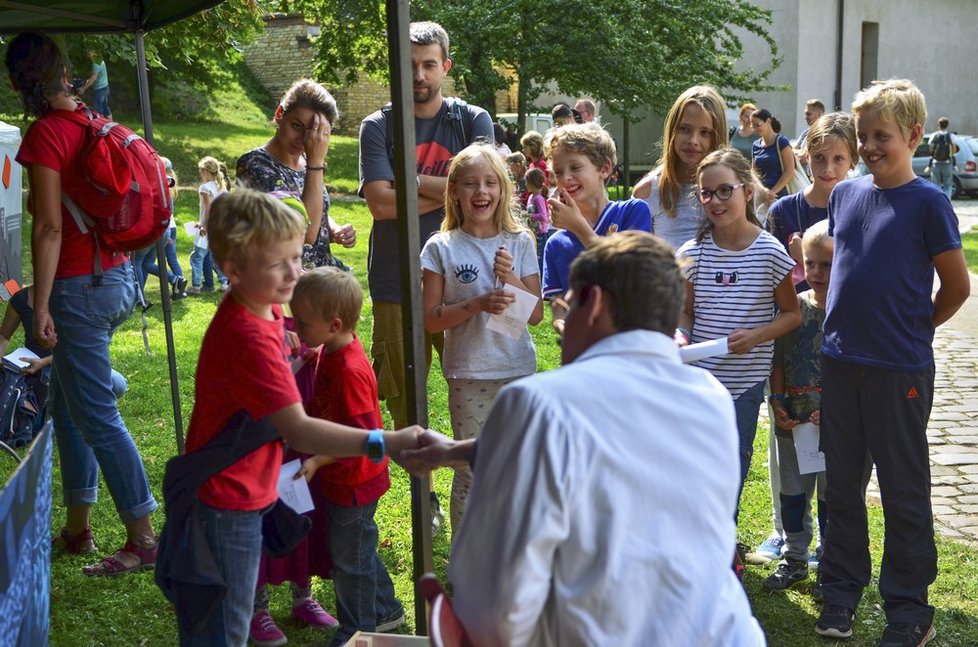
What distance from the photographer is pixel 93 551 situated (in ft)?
17.5

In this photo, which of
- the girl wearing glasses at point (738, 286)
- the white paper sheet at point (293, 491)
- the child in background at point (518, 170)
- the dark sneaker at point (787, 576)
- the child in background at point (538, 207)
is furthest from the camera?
the child in background at point (518, 170)

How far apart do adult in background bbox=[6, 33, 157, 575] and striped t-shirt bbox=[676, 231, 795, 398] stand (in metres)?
2.40

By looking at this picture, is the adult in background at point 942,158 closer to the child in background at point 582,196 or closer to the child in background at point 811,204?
the child in background at point 811,204

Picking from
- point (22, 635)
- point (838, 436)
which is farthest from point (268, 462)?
point (838, 436)

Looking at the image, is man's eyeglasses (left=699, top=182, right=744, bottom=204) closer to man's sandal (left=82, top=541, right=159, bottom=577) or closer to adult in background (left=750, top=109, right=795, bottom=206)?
man's sandal (left=82, top=541, right=159, bottom=577)

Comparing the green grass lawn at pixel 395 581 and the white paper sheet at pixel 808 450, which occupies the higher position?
the white paper sheet at pixel 808 450

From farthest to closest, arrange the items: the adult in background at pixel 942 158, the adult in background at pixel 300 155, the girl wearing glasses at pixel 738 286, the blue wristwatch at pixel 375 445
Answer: the adult in background at pixel 942 158
the girl wearing glasses at pixel 738 286
the adult in background at pixel 300 155
the blue wristwatch at pixel 375 445

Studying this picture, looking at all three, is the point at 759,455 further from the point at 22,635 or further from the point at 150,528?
the point at 22,635

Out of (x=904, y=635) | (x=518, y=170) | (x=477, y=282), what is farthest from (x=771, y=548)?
(x=518, y=170)

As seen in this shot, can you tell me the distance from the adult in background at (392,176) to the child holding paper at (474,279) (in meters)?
0.42

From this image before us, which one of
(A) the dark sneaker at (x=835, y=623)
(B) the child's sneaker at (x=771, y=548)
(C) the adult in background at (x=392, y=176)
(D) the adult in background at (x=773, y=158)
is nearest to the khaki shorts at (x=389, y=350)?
(C) the adult in background at (x=392, y=176)

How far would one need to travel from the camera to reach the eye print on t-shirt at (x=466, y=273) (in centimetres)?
454

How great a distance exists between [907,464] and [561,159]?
1.75 meters

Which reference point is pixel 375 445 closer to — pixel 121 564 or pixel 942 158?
pixel 121 564
